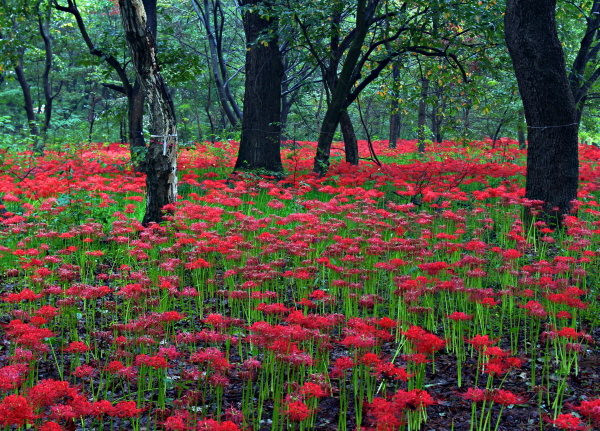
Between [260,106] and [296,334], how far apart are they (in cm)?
911

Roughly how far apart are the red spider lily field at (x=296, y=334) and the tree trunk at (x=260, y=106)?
3.72 m

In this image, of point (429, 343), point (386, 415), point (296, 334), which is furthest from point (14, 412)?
point (429, 343)

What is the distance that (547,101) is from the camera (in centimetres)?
781

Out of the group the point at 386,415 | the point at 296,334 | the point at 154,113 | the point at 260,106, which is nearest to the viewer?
the point at 386,415

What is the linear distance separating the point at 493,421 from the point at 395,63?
31.8 ft

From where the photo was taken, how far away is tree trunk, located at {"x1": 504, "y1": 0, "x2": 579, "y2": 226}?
7.71m

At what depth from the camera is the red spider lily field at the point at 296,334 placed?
321 cm

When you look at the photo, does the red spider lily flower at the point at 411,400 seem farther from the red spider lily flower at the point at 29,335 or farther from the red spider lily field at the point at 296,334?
the red spider lily flower at the point at 29,335

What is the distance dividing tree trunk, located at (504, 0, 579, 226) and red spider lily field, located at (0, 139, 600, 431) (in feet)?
1.70

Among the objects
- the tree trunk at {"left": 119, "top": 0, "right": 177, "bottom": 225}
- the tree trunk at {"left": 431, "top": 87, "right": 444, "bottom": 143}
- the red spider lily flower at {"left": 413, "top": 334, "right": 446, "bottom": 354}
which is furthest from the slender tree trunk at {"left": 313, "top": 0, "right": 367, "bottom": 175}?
the red spider lily flower at {"left": 413, "top": 334, "right": 446, "bottom": 354}

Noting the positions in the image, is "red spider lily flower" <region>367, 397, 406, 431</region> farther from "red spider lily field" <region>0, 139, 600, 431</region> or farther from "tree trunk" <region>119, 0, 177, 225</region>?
"tree trunk" <region>119, 0, 177, 225</region>

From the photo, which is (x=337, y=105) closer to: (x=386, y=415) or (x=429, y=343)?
(x=429, y=343)

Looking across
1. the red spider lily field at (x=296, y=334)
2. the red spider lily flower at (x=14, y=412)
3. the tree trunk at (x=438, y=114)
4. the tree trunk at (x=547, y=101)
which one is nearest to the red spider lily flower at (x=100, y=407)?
the red spider lily field at (x=296, y=334)

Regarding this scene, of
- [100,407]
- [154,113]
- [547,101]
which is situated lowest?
[100,407]
